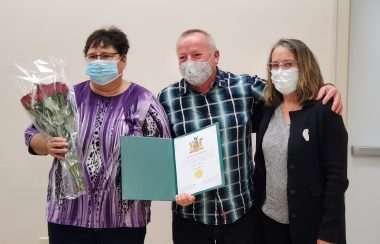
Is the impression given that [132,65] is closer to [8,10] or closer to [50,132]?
[8,10]

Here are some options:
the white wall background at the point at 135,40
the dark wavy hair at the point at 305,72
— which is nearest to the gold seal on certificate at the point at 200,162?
the dark wavy hair at the point at 305,72

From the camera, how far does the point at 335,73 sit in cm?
226

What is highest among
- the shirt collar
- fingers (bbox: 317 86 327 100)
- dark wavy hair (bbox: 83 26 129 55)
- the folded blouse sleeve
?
dark wavy hair (bbox: 83 26 129 55)

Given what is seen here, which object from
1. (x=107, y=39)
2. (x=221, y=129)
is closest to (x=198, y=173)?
(x=221, y=129)

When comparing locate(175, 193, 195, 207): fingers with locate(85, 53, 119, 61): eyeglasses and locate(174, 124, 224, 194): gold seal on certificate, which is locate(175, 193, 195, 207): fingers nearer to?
locate(174, 124, 224, 194): gold seal on certificate

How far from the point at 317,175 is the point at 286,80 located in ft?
1.32

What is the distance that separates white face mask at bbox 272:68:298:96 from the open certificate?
33 centimetres

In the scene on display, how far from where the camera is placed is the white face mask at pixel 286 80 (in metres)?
1.46

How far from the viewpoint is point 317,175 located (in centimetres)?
139

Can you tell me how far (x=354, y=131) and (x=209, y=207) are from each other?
1.46m

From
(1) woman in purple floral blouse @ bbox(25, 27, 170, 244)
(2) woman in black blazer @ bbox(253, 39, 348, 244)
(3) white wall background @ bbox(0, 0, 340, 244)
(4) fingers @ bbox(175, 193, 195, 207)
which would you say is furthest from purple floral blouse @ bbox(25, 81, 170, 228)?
(3) white wall background @ bbox(0, 0, 340, 244)

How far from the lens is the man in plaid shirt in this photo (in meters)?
1.56

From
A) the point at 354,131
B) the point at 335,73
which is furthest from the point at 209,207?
the point at 354,131

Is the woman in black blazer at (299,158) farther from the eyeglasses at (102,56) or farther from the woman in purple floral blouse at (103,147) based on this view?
the eyeglasses at (102,56)
